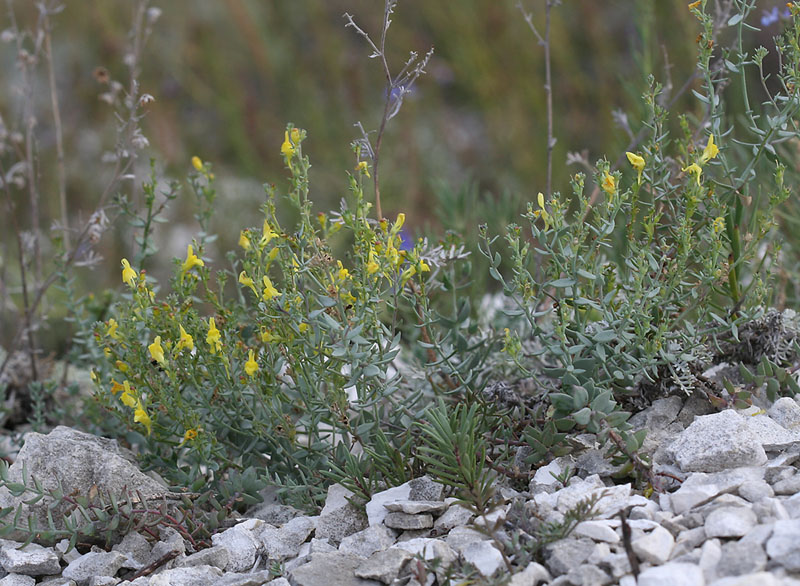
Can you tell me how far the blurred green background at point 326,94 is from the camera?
5.21 metres

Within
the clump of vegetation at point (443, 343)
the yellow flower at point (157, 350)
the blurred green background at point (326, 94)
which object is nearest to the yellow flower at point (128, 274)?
the clump of vegetation at point (443, 343)

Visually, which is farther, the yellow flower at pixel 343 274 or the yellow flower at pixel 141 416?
the yellow flower at pixel 141 416

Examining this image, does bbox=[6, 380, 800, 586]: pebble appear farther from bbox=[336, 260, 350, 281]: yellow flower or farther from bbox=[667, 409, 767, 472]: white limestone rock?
bbox=[336, 260, 350, 281]: yellow flower

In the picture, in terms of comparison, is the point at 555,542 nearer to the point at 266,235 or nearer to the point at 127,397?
the point at 266,235

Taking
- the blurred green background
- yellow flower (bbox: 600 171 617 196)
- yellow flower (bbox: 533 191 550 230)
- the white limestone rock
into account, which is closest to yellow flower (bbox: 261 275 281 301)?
yellow flower (bbox: 533 191 550 230)

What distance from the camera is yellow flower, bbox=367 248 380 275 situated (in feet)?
5.98

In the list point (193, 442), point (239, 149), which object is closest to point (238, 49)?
point (239, 149)

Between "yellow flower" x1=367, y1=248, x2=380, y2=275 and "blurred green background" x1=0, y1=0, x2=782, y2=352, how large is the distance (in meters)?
2.98

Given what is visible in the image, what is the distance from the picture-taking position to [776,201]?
1.88 m

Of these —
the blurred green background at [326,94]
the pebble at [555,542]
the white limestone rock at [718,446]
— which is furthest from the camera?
the blurred green background at [326,94]

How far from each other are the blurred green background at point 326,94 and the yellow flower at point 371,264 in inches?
117

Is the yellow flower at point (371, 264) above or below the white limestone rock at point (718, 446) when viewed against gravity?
above

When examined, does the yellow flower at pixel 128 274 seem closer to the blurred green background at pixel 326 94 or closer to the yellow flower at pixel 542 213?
the yellow flower at pixel 542 213

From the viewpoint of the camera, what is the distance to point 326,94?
5918 mm
